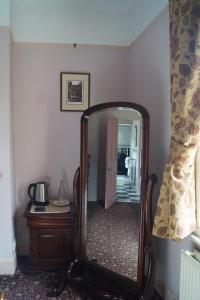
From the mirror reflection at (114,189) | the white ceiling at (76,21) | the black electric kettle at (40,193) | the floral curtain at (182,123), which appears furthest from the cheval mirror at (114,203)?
the white ceiling at (76,21)

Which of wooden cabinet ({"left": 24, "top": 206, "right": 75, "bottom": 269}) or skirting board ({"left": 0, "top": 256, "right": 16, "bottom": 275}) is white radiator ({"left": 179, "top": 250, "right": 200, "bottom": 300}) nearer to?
wooden cabinet ({"left": 24, "top": 206, "right": 75, "bottom": 269})

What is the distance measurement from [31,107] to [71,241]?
146cm

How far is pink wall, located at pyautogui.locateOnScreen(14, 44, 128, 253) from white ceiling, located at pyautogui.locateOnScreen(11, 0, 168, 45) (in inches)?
4.4

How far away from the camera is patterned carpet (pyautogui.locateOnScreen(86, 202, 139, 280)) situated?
2.10 m

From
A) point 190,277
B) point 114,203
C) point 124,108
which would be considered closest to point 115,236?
point 114,203

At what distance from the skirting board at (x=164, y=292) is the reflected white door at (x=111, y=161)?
763 mm

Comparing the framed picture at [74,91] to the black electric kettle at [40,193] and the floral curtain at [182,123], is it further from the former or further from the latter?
the floral curtain at [182,123]

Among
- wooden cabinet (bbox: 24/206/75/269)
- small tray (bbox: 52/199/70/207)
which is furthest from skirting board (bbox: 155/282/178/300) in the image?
small tray (bbox: 52/199/70/207)

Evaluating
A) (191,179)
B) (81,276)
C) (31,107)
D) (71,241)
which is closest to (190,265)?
(191,179)

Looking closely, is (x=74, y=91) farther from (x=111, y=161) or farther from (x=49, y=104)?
(x=111, y=161)

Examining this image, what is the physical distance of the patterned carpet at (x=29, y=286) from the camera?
227cm

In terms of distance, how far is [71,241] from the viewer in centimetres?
262

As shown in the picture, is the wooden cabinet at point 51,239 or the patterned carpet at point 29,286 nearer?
the patterned carpet at point 29,286

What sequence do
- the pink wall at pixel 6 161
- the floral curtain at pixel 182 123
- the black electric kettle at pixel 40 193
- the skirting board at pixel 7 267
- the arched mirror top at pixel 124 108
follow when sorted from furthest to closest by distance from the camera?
1. the black electric kettle at pixel 40 193
2. the skirting board at pixel 7 267
3. the pink wall at pixel 6 161
4. the arched mirror top at pixel 124 108
5. the floral curtain at pixel 182 123
